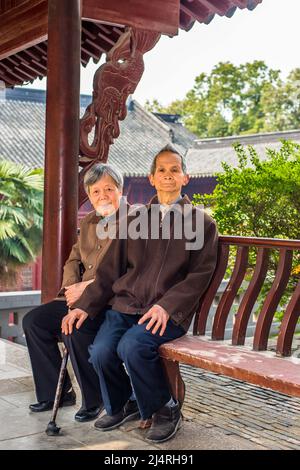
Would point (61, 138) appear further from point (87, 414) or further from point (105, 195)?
point (87, 414)

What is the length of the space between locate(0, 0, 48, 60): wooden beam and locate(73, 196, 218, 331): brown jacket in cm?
174

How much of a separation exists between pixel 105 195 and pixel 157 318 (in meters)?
0.73

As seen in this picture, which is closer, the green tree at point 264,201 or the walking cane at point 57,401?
the walking cane at point 57,401

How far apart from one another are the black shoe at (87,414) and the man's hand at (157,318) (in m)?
0.59

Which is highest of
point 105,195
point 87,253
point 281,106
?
point 281,106

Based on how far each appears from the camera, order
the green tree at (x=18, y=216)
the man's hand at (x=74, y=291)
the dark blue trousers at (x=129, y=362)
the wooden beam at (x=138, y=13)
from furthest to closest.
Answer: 1. the green tree at (x=18, y=216)
2. the wooden beam at (x=138, y=13)
3. the man's hand at (x=74, y=291)
4. the dark blue trousers at (x=129, y=362)

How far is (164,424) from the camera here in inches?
118

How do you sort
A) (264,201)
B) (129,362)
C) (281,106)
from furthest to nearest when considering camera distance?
(281,106) < (264,201) < (129,362)

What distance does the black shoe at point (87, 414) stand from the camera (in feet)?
10.6

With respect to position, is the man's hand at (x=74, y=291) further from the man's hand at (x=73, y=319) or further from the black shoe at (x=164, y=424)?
the black shoe at (x=164, y=424)

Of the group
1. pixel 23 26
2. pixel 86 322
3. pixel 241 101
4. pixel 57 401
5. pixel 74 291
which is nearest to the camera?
pixel 57 401

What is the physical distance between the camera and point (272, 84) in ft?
105

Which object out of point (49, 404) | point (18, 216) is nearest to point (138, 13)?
point (49, 404)
